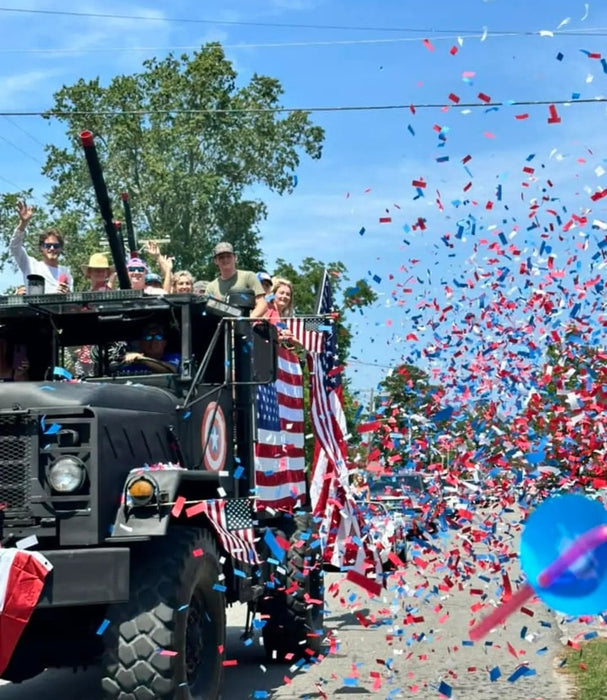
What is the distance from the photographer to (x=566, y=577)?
3861mm

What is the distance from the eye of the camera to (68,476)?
255 inches

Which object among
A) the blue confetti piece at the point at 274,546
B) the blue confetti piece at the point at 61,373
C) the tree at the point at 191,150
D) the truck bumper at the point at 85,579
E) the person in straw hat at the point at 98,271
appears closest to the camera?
→ the truck bumper at the point at 85,579

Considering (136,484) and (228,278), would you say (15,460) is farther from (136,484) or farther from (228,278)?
(228,278)

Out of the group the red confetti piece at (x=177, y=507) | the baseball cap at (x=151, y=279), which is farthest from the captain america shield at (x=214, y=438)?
the baseball cap at (x=151, y=279)

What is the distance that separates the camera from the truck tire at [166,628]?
6371 millimetres

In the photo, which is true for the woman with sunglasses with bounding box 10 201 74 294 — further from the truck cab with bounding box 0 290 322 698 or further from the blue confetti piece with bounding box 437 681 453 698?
the blue confetti piece with bounding box 437 681 453 698

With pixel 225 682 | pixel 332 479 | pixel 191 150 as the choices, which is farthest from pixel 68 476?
pixel 191 150

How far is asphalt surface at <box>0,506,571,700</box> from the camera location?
8266 mm

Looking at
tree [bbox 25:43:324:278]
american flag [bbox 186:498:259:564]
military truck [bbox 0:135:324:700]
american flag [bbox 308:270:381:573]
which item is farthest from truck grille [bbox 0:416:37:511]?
tree [bbox 25:43:324:278]

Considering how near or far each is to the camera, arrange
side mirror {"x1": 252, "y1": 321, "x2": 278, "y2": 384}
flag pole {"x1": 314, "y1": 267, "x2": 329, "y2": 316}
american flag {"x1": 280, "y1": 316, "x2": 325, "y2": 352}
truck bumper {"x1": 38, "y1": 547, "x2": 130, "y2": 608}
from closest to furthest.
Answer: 1. truck bumper {"x1": 38, "y1": 547, "x2": 130, "y2": 608}
2. side mirror {"x1": 252, "y1": 321, "x2": 278, "y2": 384}
3. american flag {"x1": 280, "y1": 316, "x2": 325, "y2": 352}
4. flag pole {"x1": 314, "y1": 267, "x2": 329, "y2": 316}

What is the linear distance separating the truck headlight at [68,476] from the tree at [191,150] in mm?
29045

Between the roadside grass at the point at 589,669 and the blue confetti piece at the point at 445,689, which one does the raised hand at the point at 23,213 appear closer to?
the blue confetti piece at the point at 445,689

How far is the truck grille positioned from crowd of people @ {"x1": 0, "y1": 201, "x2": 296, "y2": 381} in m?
1.76

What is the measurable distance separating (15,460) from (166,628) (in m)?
1.24
